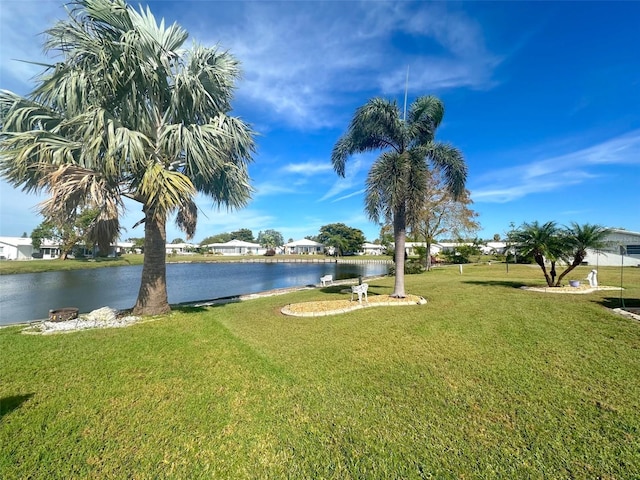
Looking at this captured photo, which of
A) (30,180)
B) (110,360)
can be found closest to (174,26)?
(30,180)

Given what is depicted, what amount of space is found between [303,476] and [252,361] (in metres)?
2.58

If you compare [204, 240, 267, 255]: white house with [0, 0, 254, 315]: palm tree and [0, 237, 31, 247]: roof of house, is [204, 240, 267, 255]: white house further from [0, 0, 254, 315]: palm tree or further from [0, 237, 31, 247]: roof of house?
[0, 0, 254, 315]: palm tree

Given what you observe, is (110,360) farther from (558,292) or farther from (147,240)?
(558,292)

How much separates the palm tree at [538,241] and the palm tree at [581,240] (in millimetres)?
474

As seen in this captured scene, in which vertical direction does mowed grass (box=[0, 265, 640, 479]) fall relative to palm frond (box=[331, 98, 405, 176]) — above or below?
below

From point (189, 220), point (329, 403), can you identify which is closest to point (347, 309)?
point (329, 403)

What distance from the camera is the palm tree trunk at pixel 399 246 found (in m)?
9.70

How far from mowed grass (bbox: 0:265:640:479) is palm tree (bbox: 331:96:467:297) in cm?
471

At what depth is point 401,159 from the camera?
30.8 feet

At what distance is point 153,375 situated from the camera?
13.4 ft

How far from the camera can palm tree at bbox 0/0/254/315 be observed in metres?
6.33

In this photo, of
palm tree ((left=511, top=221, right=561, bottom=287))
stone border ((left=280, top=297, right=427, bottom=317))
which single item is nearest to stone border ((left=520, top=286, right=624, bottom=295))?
palm tree ((left=511, top=221, right=561, bottom=287))

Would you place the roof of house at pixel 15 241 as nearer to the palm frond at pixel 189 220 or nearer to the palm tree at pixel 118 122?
the palm tree at pixel 118 122

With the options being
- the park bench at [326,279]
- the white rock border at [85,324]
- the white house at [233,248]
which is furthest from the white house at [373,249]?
the white rock border at [85,324]
